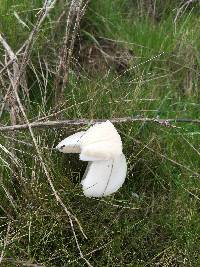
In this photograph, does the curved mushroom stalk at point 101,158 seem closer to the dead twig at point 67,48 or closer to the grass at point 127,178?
the grass at point 127,178

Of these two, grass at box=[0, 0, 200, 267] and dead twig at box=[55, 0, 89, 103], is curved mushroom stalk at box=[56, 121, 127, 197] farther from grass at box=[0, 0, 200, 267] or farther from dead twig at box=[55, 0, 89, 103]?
dead twig at box=[55, 0, 89, 103]

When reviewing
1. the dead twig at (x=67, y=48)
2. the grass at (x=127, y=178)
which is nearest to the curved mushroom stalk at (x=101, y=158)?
the grass at (x=127, y=178)

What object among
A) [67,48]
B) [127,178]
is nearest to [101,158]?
[127,178]

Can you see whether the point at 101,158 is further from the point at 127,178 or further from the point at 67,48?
the point at 67,48

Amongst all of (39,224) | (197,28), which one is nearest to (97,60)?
(197,28)

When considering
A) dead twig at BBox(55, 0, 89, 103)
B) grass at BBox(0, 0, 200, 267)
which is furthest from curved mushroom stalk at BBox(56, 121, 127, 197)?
dead twig at BBox(55, 0, 89, 103)

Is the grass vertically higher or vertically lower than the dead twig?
lower

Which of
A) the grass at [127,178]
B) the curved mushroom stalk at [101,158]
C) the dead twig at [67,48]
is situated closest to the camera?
the curved mushroom stalk at [101,158]

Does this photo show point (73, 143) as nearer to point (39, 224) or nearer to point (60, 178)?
point (60, 178)
